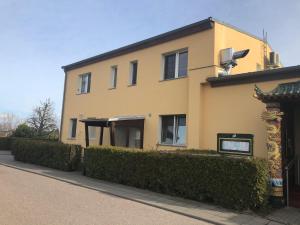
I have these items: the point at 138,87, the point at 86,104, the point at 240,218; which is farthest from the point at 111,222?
the point at 86,104

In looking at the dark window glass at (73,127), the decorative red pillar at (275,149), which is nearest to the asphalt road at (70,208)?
the decorative red pillar at (275,149)

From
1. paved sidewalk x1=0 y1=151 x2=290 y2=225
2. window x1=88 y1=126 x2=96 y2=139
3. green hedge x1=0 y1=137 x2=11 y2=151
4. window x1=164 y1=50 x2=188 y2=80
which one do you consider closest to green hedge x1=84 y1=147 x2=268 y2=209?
paved sidewalk x1=0 y1=151 x2=290 y2=225

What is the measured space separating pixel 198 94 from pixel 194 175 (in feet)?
15.2

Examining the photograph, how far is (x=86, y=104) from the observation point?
22.0 metres

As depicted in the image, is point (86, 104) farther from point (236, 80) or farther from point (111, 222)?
point (111, 222)

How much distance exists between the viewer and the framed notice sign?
933 cm

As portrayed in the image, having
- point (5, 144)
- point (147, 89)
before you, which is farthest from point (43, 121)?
point (147, 89)

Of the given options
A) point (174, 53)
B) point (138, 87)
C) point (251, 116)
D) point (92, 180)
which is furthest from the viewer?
point (138, 87)

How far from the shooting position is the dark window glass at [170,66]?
53.0 ft

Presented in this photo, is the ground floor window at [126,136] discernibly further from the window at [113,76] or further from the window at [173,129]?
the window at [173,129]

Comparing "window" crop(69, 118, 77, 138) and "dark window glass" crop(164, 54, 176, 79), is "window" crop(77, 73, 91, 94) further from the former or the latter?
"dark window glass" crop(164, 54, 176, 79)

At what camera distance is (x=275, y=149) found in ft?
31.3

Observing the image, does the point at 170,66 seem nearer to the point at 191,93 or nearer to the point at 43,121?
the point at 191,93

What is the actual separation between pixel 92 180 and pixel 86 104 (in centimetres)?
904
